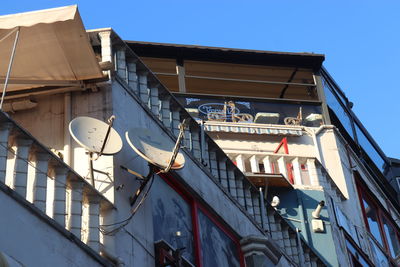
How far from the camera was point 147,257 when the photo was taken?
1259 centimetres

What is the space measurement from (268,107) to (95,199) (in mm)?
17398

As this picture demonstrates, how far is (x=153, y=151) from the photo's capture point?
13.2 m

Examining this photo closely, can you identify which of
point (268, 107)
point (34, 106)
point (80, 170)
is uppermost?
point (268, 107)

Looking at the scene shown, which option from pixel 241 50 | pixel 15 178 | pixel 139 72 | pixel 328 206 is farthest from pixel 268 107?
pixel 15 178

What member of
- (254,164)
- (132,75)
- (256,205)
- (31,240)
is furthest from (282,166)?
(31,240)

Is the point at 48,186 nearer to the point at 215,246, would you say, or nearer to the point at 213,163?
the point at 215,246

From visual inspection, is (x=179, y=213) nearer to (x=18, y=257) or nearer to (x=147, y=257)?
(x=147, y=257)

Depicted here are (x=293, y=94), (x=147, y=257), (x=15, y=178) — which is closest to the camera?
(x=15, y=178)

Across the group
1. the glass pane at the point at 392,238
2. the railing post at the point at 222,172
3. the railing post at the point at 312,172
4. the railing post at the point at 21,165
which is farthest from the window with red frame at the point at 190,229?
the glass pane at the point at 392,238

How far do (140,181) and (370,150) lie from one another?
21.4 metres

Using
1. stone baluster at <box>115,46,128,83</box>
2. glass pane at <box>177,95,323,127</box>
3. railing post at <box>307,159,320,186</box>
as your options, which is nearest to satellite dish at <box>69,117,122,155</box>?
stone baluster at <box>115,46,128,83</box>

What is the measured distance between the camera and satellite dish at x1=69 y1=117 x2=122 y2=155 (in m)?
12.3

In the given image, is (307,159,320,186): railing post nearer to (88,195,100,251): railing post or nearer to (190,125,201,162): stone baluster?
(190,125,201,162): stone baluster

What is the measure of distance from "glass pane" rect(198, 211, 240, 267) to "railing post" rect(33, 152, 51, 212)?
3993 mm
